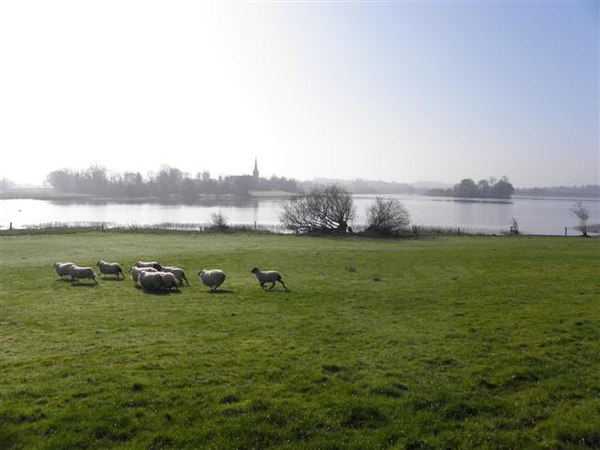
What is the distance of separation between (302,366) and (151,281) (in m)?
11.4

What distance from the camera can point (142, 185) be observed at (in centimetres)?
14500

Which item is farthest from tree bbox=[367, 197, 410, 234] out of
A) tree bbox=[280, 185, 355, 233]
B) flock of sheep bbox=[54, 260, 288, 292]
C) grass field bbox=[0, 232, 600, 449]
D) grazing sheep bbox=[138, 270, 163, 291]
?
grazing sheep bbox=[138, 270, 163, 291]

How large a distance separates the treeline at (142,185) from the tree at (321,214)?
80443 mm

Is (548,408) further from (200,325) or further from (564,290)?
(564,290)

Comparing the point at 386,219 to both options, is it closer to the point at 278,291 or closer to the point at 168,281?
the point at 278,291

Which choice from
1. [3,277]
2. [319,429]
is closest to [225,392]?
[319,429]

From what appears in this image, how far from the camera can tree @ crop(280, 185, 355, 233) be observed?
64062 millimetres

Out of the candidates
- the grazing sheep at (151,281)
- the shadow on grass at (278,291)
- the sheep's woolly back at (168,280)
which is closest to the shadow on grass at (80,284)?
A: the grazing sheep at (151,281)

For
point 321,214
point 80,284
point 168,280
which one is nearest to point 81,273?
point 80,284

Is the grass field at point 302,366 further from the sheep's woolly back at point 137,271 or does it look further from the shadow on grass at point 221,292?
the sheep's woolly back at point 137,271

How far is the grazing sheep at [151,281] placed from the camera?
62.2 ft

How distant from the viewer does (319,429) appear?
7.20 metres

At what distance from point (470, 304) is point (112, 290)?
1503 centimetres

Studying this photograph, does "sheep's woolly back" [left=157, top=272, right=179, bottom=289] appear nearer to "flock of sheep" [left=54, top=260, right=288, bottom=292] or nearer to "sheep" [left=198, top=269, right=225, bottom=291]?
"flock of sheep" [left=54, top=260, right=288, bottom=292]
